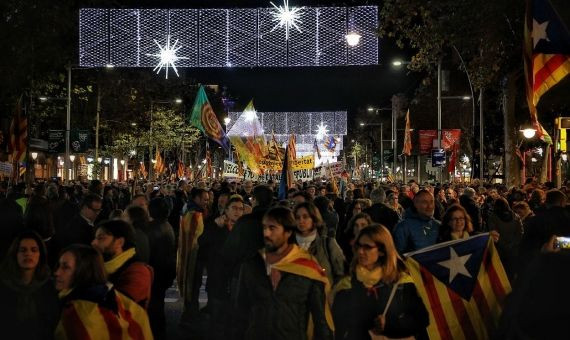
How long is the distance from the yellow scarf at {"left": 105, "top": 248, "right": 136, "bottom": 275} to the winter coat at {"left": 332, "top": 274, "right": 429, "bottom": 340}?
159 centimetres

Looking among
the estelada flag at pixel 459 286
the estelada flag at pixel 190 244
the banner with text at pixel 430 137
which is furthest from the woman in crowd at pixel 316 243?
the banner with text at pixel 430 137

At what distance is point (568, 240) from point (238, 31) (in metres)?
15.5

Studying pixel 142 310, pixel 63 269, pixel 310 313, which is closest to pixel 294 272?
pixel 310 313

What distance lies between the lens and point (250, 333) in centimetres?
561

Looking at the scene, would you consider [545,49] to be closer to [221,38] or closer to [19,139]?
[221,38]

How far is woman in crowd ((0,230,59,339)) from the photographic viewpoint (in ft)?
16.9

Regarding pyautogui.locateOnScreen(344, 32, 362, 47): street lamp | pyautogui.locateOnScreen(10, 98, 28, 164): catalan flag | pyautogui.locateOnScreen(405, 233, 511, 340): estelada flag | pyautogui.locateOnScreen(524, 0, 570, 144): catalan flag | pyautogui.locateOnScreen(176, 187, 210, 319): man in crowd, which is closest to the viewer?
pyautogui.locateOnScreen(405, 233, 511, 340): estelada flag

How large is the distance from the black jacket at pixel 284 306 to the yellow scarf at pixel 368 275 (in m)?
0.28

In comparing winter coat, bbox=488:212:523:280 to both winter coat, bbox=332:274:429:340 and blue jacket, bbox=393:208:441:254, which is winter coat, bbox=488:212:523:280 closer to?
blue jacket, bbox=393:208:441:254

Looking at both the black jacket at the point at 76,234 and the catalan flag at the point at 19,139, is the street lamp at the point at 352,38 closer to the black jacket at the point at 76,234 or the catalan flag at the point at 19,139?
the catalan flag at the point at 19,139

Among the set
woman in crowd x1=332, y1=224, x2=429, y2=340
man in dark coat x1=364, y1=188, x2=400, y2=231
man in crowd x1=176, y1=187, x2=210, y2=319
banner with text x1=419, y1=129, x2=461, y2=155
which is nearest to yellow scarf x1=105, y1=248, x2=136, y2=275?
woman in crowd x1=332, y1=224, x2=429, y2=340

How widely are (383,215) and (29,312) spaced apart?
22.2 feet

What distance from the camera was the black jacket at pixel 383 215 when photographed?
11328mm

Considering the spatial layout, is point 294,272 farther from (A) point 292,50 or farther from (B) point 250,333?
(A) point 292,50
